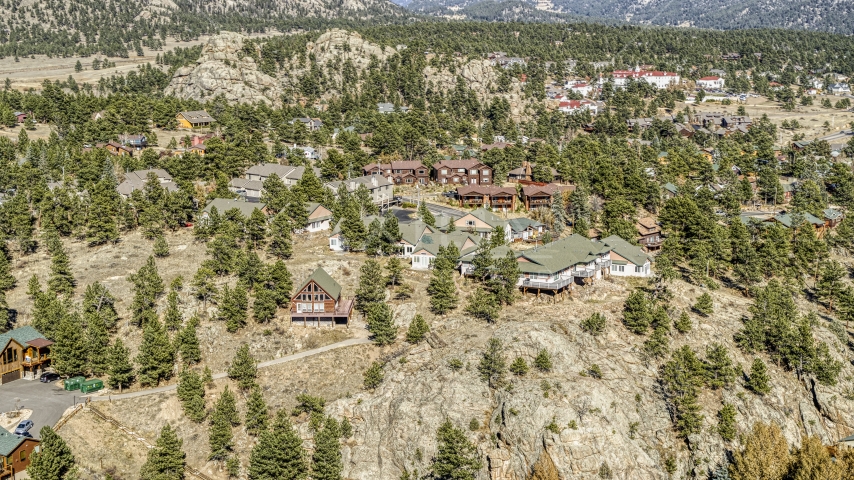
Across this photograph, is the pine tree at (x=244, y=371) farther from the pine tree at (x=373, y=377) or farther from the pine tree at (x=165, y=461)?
the pine tree at (x=373, y=377)

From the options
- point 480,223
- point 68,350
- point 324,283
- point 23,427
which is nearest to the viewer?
point 23,427

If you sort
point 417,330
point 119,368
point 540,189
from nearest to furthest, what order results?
point 119,368
point 417,330
point 540,189

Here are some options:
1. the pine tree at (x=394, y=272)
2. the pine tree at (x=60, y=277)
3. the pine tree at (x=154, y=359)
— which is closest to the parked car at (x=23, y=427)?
the pine tree at (x=154, y=359)

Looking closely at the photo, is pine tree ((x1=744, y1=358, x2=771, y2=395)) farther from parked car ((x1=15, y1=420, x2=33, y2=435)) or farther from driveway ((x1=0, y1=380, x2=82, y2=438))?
parked car ((x1=15, y1=420, x2=33, y2=435))

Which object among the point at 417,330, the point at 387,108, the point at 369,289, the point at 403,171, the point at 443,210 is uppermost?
the point at 387,108

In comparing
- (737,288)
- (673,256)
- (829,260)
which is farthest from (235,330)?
(829,260)

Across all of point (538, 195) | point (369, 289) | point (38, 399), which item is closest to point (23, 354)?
point (38, 399)

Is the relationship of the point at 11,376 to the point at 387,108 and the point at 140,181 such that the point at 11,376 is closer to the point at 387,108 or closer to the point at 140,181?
the point at 140,181
